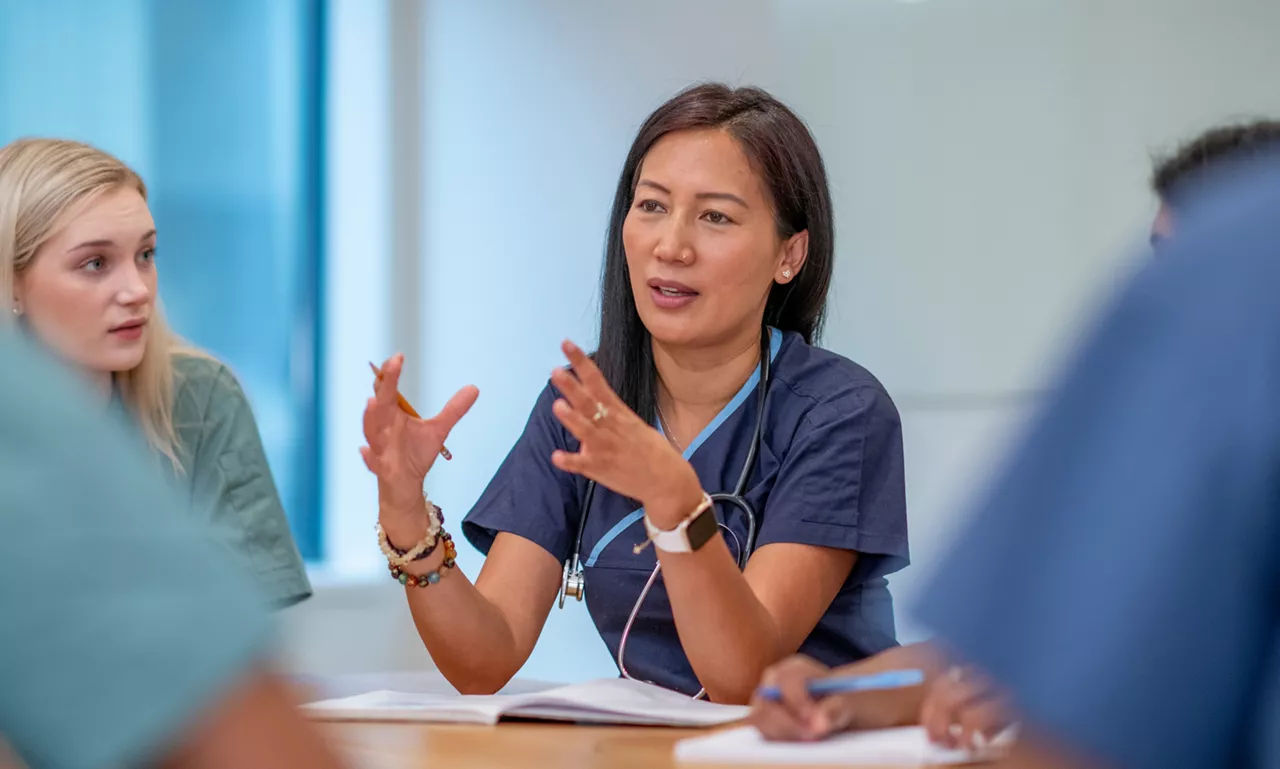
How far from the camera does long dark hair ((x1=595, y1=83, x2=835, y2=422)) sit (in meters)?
2.06

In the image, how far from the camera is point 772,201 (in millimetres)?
2064

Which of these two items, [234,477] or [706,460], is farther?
[234,477]

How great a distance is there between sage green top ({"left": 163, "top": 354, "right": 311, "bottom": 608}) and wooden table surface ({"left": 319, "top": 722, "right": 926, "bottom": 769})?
106 cm

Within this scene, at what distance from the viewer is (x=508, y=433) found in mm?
3680

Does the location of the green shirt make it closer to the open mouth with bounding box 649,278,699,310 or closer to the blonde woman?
the open mouth with bounding box 649,278,699,310

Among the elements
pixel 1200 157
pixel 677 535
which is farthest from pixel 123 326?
pixel 1200 157

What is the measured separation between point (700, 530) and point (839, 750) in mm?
493

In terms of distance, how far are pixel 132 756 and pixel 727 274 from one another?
171 cm

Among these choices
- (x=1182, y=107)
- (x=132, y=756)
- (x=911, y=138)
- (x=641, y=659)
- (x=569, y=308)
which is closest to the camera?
(x=132, y=756)

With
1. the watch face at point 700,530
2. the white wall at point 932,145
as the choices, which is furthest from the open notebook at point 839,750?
the white wall at point 932,145

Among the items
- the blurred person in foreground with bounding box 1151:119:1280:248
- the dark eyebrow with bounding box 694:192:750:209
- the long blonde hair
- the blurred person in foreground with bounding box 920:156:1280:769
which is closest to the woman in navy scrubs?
the dark eyebrow with bounding box 694:192:750:209

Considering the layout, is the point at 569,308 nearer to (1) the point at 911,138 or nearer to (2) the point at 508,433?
(2) the point at 508,433

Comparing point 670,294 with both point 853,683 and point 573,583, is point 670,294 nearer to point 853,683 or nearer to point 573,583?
point 573,583

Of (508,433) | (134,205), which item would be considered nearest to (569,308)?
(508,433)
